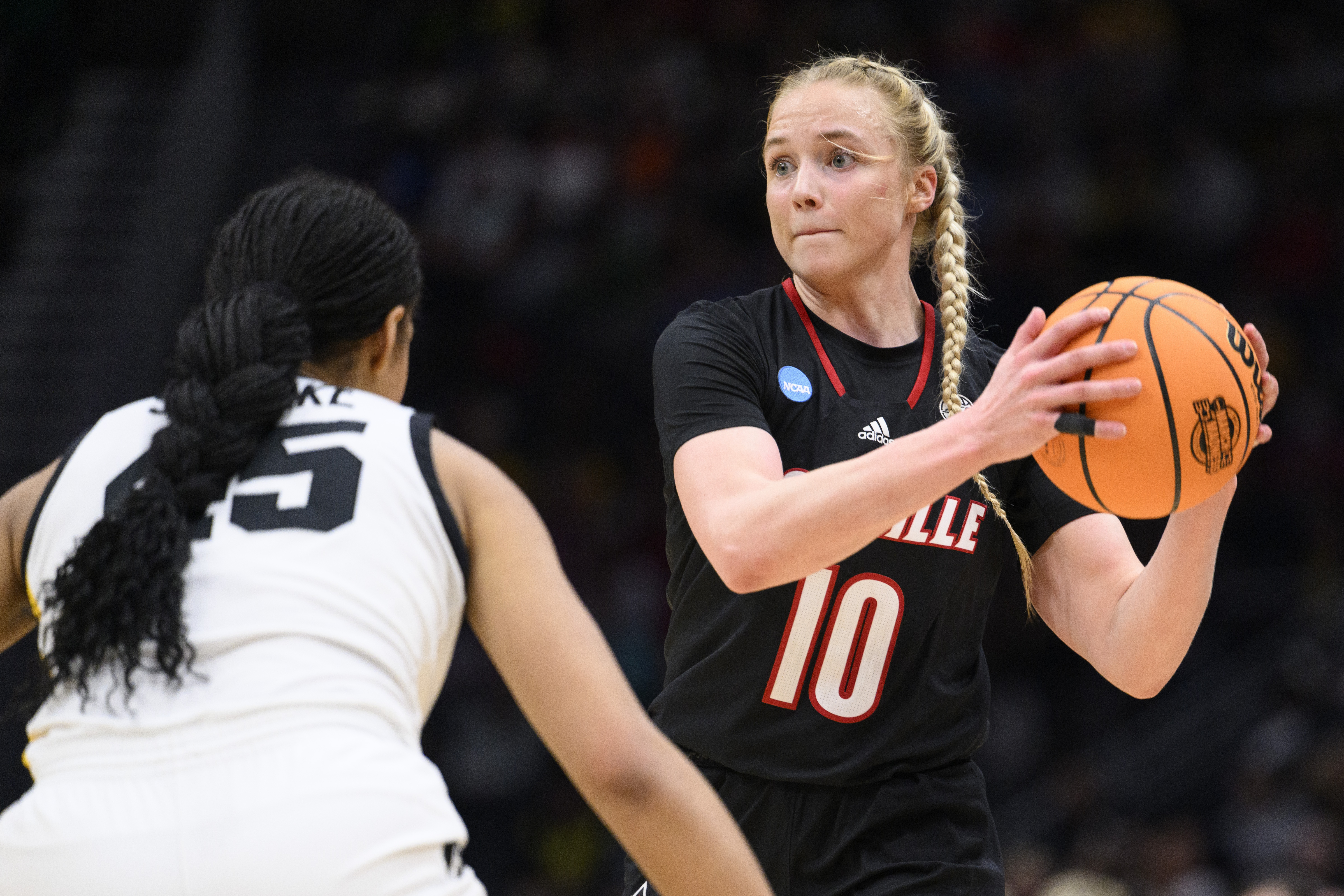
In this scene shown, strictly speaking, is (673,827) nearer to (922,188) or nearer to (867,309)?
(867,309)

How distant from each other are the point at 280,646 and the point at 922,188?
6.20 feet

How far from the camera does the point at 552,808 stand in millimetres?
8953

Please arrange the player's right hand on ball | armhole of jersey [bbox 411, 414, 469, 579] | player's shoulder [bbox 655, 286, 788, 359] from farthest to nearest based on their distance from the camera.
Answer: player's shoulder [bbox 655, 286, 788, 359]
the player's right hand on ball
armhole of jersey [bbox 411, 414, 469, 579]

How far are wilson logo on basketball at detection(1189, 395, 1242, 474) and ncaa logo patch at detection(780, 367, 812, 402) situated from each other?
0.80m

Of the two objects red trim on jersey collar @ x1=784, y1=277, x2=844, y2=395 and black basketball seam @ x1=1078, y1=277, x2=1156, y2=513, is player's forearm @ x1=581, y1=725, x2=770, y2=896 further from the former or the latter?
red trim on jersey collar @ x1=784, y1=277, x2=844, y2=395

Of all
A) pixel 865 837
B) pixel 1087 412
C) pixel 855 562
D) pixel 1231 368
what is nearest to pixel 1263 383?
pixel 1231 368

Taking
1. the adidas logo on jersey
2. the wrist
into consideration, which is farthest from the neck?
the wrist

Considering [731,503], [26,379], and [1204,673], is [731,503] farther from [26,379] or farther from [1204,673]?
[26,379]

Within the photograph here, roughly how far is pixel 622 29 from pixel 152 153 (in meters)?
3.93

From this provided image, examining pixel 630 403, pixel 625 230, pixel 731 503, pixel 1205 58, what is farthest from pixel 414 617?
pixel 1205 58

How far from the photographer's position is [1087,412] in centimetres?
235

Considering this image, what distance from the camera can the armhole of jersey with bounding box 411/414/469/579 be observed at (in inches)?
76.5

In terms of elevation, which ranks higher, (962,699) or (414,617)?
(414,617)

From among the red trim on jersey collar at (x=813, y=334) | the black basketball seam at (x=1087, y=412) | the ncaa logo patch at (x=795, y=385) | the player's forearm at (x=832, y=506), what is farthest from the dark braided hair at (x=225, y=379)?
the black basketball seam at (x=1087, y=412)
